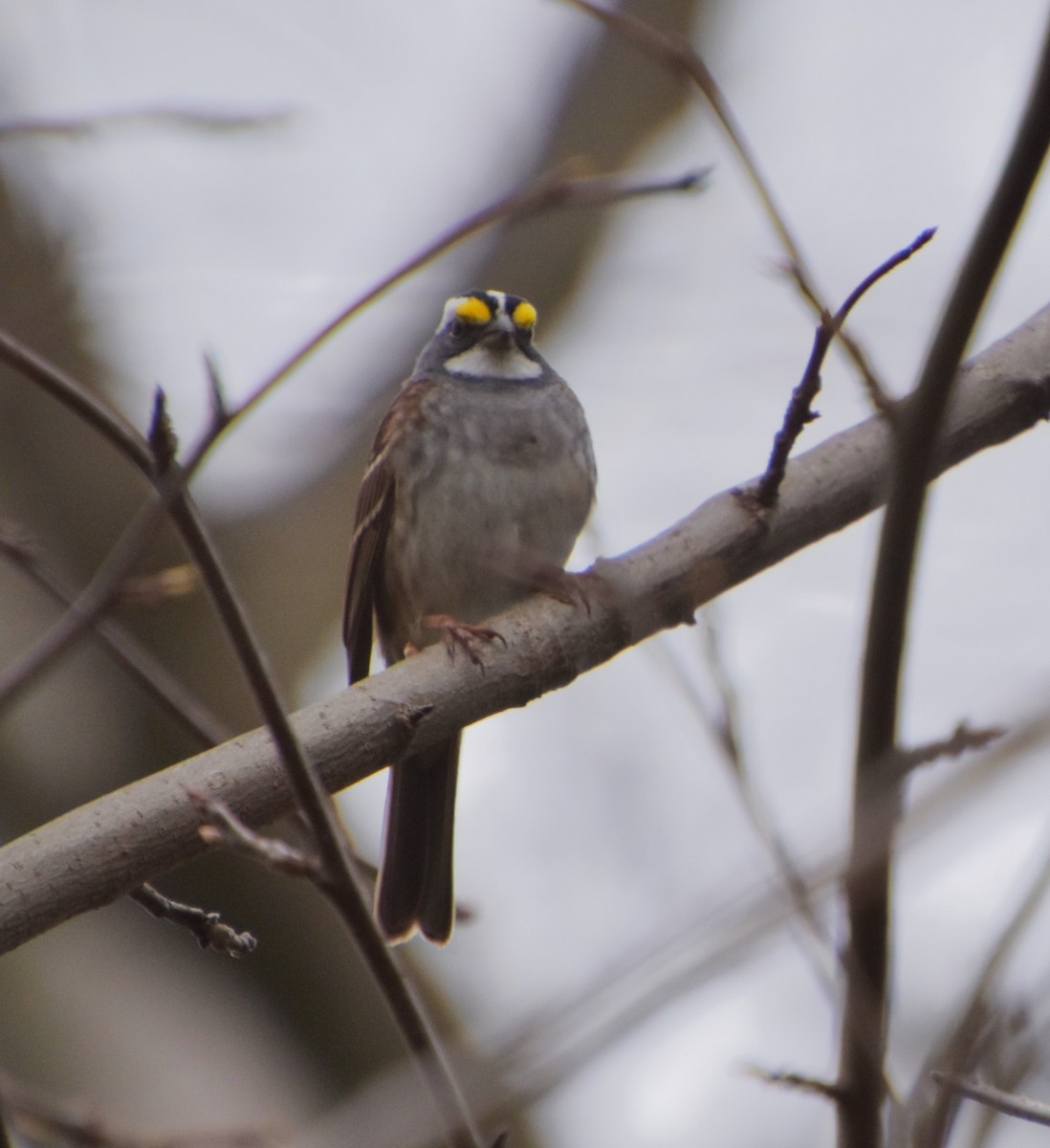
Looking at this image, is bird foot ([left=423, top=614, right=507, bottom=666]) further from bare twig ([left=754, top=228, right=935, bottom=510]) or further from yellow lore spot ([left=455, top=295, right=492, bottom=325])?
yellow lore spot ([left=455, top=295, right=492, bottom=325])

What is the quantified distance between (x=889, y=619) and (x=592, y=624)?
1.74 m

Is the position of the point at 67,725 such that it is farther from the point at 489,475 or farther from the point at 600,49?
the point at 600,49

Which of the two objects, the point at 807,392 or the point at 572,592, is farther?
the point at 572,592

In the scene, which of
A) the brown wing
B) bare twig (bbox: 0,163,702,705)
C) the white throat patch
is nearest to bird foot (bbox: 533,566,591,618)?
bare twig (bbox: 0,163,702,705)

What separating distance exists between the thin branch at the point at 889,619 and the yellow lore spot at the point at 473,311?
396cm

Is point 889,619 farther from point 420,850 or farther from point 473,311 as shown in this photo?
point 473,311

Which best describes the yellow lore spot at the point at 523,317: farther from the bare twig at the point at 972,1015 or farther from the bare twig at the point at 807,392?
the bare twig at the point at 972,1015

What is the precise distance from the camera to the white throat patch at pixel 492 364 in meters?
5.61

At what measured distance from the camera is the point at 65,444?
7.58 m

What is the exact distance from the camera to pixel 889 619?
196 centimetres

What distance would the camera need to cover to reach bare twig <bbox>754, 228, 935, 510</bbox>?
8.15 feet

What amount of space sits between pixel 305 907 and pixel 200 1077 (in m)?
0.81

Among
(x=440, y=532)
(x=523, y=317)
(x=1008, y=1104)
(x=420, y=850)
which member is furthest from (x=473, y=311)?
(x=1008, y=1104)

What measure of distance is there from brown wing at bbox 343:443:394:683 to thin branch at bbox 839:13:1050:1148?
334cm
